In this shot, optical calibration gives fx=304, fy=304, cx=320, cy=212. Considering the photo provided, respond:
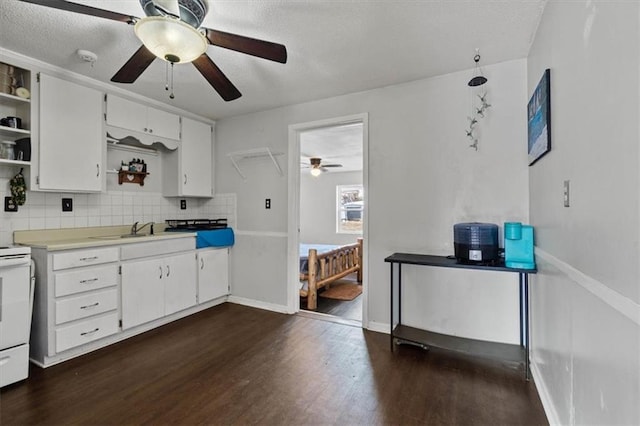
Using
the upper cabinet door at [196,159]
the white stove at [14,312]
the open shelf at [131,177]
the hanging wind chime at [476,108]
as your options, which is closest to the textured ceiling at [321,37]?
the hanging wind chime at [476,108]

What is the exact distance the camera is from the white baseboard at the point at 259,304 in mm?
3487

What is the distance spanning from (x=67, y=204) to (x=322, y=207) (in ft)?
17.5

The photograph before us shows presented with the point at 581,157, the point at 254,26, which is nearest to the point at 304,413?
the point at 581,157

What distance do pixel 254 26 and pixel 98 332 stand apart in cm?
268

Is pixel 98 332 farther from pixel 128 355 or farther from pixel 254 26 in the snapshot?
pixel 254 26

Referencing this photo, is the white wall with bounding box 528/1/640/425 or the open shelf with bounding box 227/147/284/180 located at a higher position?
the open shelf with bounding box 227/147/284/180

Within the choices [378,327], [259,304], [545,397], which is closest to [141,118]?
[259,304]

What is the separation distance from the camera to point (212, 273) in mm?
3619

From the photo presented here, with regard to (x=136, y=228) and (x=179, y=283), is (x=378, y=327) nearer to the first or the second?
(x=179, y=283)

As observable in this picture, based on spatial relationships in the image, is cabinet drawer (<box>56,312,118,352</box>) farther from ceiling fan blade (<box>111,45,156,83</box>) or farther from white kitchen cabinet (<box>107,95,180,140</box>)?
ceiling fan blade (<box>111,45,156,83</box>)

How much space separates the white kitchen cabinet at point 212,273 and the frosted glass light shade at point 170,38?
92.6 inches

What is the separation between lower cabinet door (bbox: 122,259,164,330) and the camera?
2740mm

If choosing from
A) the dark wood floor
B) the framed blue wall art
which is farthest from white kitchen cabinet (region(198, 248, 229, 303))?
the framed blue wall art

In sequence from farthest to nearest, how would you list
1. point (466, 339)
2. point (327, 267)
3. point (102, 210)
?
point (327, 267) → point (102, 210) → point (466, 339)
